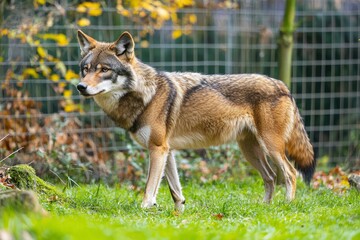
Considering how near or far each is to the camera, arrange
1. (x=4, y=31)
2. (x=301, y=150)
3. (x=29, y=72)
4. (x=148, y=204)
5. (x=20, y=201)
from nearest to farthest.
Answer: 1. (x=20, y=201)
2. (x=148, y=204)
3. (x=301, y=150)
4. (x=4, y=31)
5. (x=29, y=72)

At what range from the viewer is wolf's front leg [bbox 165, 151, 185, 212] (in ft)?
19.6

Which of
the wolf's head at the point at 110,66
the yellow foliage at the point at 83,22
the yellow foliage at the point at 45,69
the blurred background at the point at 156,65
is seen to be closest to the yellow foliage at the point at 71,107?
the blurred background at the point at 156,65

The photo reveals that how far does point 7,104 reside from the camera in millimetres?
8672

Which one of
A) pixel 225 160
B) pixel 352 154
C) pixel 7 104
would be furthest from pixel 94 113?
pixel 352 154

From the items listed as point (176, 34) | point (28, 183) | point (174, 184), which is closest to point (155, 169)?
point (174, 184)

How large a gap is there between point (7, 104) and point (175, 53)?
253 centimetres

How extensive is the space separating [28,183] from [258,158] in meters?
2.53

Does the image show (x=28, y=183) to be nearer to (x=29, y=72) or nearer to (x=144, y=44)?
(x=29, y=72)

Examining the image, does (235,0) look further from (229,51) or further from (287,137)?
(287,137)

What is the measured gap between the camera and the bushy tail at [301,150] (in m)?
6.82

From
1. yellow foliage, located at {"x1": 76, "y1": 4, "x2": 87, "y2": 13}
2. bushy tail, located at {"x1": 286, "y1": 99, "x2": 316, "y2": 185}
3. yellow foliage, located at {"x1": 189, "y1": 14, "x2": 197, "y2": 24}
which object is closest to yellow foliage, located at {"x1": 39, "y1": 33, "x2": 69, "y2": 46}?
yellow foliage, located at {"x1": 76, "y1": 4, "x2": 87, "y2": 13}

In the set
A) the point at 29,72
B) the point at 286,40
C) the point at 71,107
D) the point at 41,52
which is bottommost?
the point at 71,107

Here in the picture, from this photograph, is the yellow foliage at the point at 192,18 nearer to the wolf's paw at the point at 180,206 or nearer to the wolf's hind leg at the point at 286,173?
the wolf's hind leg at the point at 286,173

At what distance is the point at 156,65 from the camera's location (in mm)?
9336
